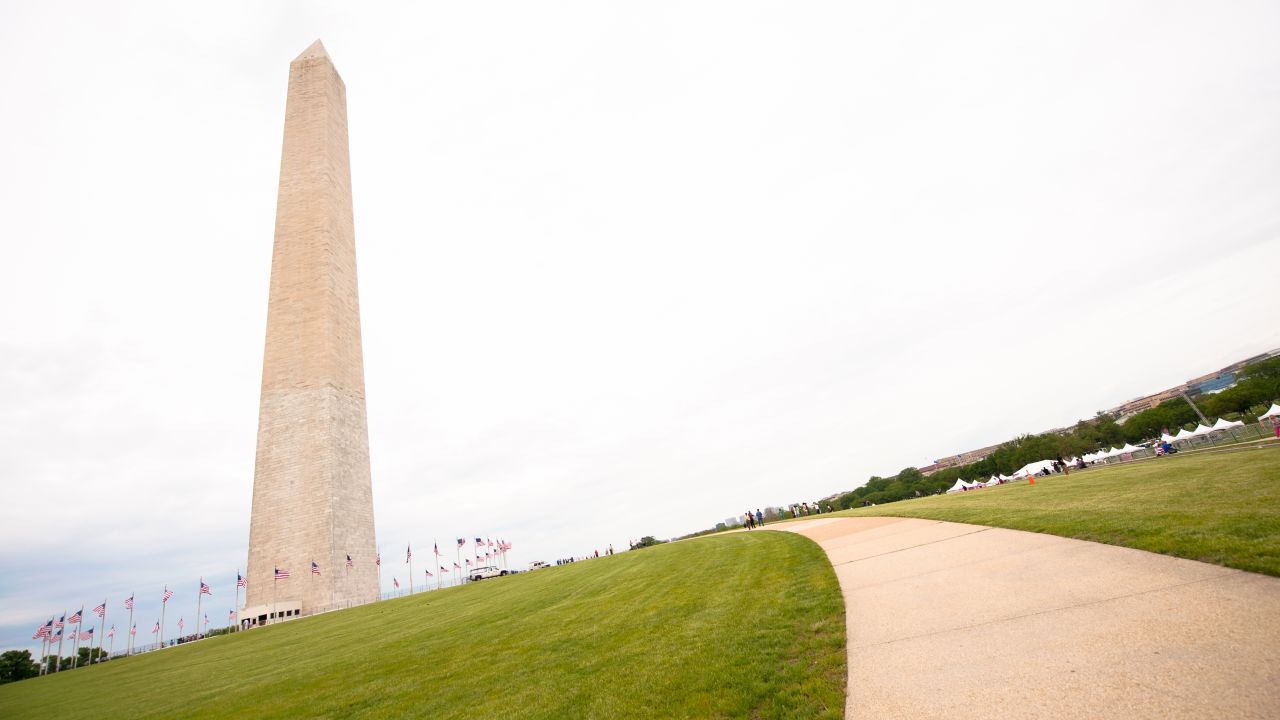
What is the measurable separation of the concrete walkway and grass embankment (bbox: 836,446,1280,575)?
0.53 metres

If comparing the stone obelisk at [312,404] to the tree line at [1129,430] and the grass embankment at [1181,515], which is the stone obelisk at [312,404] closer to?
the grass embankment at [1181,515]

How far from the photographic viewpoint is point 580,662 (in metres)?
8.85

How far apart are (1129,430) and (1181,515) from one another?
112 m

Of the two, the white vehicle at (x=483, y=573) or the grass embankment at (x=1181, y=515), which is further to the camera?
the white vehicle at (x=483, y=573)

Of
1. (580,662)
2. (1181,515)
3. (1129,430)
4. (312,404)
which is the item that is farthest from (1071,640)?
(1129,430)

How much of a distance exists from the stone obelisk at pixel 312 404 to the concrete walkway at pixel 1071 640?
46.0m

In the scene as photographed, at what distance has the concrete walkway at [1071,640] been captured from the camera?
385 centimetres

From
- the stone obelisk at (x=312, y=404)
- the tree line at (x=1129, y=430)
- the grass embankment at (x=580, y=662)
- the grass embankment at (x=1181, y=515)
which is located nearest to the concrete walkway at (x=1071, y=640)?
the grass embankment at (x=1181, y=515)

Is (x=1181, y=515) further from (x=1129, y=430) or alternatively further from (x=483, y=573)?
(x=1129, y=430)

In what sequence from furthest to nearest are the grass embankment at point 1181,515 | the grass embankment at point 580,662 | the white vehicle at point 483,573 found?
the white vehicle at point 483,573 → the grass embankment at point 1181,515 → the grass embankment at point 580,662

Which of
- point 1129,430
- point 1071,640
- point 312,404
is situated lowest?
point 1129,430

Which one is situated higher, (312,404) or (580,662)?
(312,404)

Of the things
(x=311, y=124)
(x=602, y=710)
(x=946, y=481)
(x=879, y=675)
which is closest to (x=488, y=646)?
(x=602, y=710)

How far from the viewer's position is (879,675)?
17.6 ft
